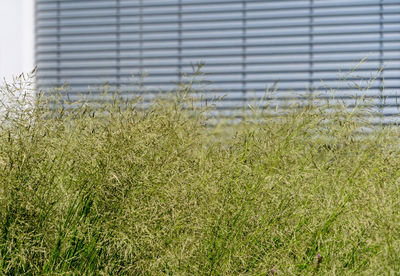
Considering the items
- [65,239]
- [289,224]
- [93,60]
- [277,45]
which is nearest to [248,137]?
[289,224]

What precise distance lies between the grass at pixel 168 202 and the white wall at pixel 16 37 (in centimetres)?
288

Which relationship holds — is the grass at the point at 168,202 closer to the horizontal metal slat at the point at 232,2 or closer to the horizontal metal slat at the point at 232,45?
the horizontal metal slat at the point at 232,45

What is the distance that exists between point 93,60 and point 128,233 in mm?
3446

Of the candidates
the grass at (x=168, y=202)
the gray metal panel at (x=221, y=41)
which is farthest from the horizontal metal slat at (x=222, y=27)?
the grass at (x=168, y=202)

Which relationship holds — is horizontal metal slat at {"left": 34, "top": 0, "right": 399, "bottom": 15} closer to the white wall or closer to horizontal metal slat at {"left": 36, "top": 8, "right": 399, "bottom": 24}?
horizontal metal slat at {"left": 36, "top": 8, "right": 399, "bottom": 24}

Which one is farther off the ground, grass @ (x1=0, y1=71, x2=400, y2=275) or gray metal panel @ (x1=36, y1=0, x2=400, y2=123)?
gray metal panel @ (x1=36, y1=0, x2=400, y2=123)

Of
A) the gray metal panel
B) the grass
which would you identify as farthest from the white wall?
the grass

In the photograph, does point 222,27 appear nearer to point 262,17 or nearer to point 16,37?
point 262,17

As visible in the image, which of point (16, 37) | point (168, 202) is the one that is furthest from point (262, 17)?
point (168, 202)

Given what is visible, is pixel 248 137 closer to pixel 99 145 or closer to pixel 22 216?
pixel 99 145

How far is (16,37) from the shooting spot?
4094 millimetres

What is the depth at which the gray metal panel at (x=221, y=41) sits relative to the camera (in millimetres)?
3967

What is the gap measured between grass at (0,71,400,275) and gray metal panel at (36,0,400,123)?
270cm

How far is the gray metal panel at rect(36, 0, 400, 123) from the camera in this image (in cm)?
397
